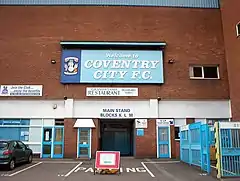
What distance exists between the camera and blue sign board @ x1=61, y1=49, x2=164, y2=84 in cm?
2088

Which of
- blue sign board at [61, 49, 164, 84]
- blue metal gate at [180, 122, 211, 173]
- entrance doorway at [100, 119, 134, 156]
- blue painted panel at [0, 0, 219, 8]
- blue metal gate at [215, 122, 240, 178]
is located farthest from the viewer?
entrance doorway at [100, 119, 134, 156]

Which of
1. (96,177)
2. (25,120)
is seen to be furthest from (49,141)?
(96,177)

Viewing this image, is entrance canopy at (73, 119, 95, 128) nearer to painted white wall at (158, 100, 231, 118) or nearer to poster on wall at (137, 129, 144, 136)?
poster on wall at (137, 129, 144, 136)

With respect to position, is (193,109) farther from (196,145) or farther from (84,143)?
(84,143)

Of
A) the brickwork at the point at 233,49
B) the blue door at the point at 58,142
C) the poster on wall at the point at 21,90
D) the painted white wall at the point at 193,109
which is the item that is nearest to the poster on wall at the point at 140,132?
the painted white wall at the point at 193,109

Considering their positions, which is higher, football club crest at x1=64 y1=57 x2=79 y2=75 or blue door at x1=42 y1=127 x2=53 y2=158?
football club crest at x1=64 y1=57 x2=79 y2=75

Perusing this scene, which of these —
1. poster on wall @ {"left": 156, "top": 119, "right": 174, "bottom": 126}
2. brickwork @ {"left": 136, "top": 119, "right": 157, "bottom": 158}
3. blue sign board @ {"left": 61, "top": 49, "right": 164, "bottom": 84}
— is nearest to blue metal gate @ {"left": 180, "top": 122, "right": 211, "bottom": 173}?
brickwork @ {"left": 136, "top": 119, "right": 157, "bottom": 158}

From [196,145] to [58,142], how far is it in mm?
10200

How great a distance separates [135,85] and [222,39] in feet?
25.4

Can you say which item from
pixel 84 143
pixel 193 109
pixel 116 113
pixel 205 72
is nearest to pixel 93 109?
pixel 116 113

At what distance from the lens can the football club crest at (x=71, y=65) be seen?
2095 cm

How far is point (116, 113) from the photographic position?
67.4 ft

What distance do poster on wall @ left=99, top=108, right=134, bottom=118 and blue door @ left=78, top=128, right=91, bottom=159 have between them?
60.8 inches

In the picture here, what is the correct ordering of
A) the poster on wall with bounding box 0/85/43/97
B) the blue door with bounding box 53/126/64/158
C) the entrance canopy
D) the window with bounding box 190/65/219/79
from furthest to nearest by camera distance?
1. the window with bounding box 190/65/219/79
2. the poster on wall with bounding box 0/85/43/97
3. the blue door with bounding box 53/126/64/158
4. the entrance canopy
